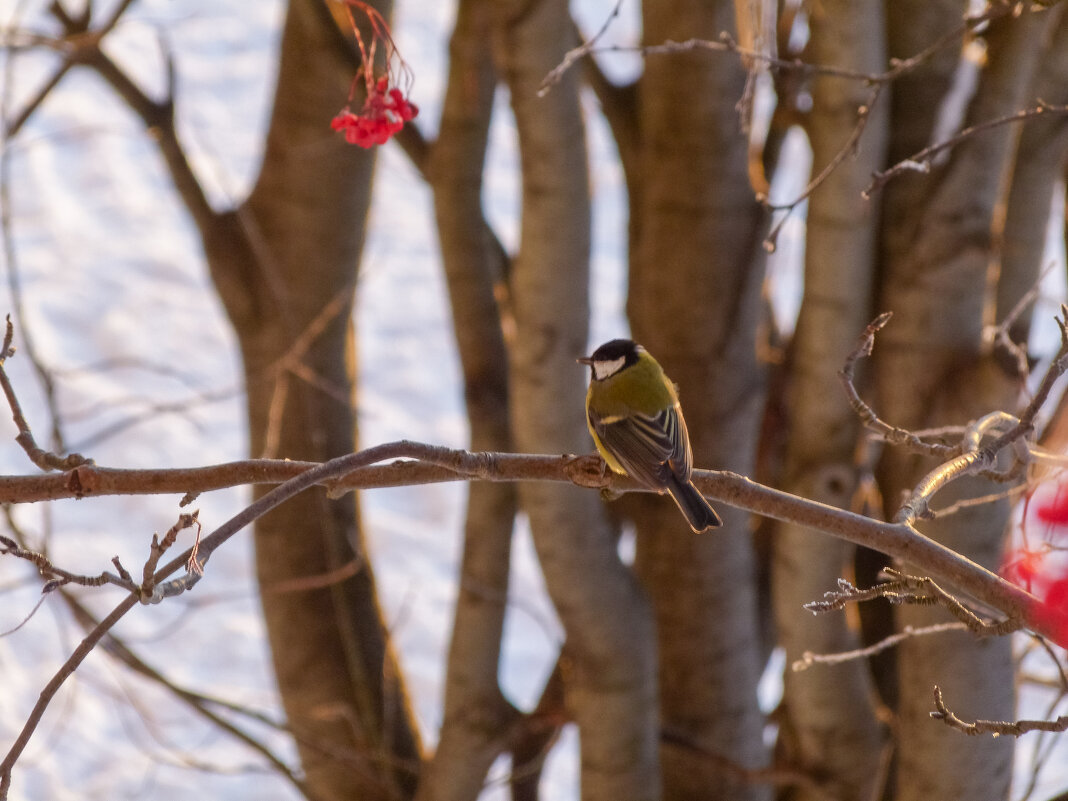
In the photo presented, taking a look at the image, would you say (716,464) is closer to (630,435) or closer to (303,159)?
(630,435)

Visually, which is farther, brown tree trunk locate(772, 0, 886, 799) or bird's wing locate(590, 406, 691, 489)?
brown tree trunk locate(772, 0, 886, 799)

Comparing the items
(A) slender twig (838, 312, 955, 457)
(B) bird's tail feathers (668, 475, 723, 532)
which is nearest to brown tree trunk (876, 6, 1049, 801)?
(B) bird's tail feathers (668, 475, 723, 532)

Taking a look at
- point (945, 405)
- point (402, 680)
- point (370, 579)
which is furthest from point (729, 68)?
point (402, 680)

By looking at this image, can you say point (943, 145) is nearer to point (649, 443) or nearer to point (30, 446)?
point (649, 443)

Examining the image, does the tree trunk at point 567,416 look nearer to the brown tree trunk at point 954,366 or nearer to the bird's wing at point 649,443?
the bird's wing at point 649,443

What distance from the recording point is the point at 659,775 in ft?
8.30

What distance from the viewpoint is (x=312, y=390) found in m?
2.79

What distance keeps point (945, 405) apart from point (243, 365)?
1.79 metres

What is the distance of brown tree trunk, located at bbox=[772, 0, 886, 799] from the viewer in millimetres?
2125

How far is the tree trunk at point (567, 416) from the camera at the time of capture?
2055 millimetres

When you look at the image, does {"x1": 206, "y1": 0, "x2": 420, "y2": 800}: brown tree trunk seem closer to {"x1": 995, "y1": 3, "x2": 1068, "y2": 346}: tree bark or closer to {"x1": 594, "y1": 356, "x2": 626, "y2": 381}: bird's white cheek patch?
{"x1": 594, "y1": 356, "x2": 626, "y2": 381}: bird's white cheek patch

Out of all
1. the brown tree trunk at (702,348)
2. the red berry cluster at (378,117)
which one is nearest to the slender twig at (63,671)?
the red berry cluster at (378,117)

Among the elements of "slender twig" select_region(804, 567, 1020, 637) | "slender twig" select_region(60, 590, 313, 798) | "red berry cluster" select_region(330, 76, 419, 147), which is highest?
"red berry cluster" select_region(330, 76, 419, 147)

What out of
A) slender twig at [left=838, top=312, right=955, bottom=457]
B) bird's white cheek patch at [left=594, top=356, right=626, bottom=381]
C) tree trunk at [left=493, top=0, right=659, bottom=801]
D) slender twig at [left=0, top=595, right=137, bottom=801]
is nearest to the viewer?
slender twig at [left=0, top=595, right=137, bottom=801]
